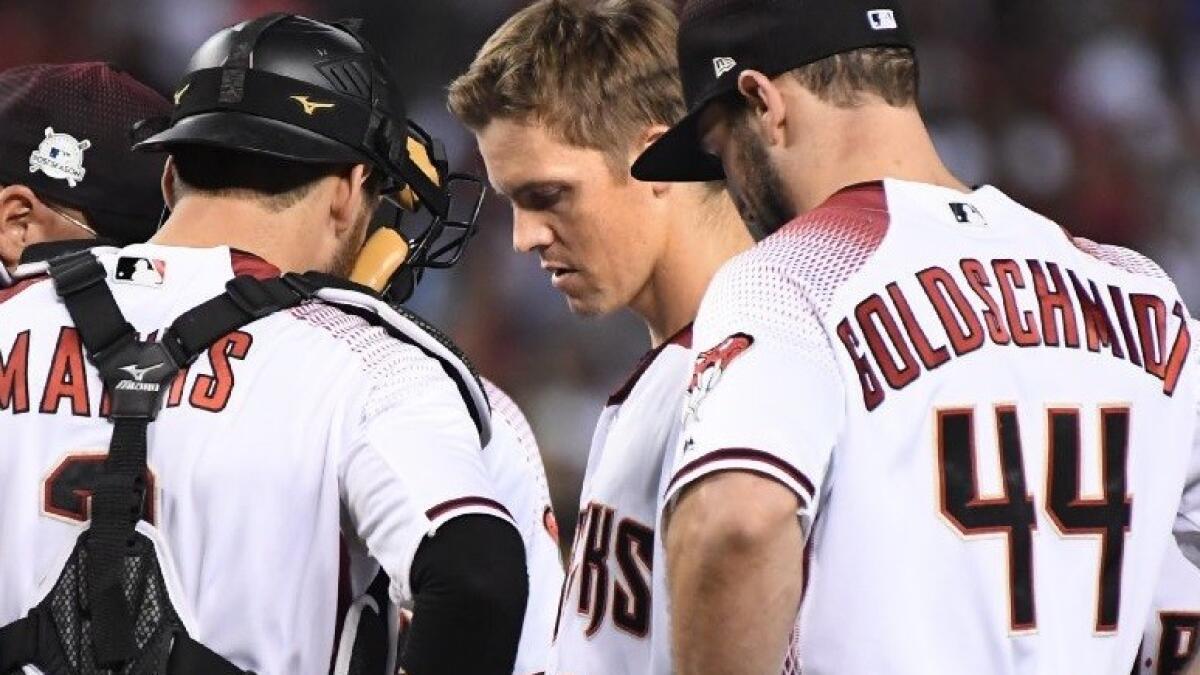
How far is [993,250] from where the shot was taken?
2309mm

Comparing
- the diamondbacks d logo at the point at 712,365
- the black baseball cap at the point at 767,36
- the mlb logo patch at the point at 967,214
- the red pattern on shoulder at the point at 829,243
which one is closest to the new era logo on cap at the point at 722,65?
the black baseball cap at the point at 767,36

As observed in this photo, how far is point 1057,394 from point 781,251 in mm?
400

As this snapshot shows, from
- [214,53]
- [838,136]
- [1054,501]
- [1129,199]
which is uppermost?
[214,53]

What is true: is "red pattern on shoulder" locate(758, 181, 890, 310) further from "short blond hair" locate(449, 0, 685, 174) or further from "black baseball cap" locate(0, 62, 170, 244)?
"black baseball cap" locate(0, 62, 170, 244)

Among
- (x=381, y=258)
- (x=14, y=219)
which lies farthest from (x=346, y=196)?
(x=14, y=219)

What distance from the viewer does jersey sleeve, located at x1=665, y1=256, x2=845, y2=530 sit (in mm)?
2062

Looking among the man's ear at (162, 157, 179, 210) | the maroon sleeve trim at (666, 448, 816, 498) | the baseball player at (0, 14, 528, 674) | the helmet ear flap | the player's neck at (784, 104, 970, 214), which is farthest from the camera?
the helmet ear flap

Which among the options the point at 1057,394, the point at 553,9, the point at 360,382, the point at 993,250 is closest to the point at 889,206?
the point at 993,250

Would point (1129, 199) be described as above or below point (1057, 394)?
below

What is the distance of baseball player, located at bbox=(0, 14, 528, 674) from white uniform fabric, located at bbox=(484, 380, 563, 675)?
1.26 feet

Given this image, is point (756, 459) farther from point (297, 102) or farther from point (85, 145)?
point (85, 145)

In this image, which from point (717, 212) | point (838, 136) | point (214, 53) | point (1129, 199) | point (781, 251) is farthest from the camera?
point (1129, 199)

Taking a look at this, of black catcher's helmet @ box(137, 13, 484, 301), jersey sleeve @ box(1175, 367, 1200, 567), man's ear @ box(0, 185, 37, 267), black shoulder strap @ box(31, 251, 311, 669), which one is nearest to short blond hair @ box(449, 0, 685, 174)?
black catcher's helmet @ box(137, 13, 484, 301)

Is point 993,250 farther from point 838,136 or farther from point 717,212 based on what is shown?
point 717,212
